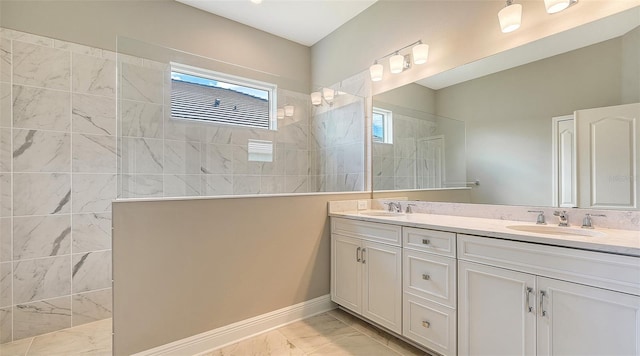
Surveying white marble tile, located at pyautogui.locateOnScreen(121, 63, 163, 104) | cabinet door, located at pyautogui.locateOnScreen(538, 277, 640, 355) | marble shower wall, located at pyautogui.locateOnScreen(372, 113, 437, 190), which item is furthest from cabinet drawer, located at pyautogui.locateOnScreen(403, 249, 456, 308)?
white marble tile, located at pyautogui.locateOnScreen(121, 63, 163, 104)

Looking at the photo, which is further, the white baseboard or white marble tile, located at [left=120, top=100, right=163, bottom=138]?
white marble tile, located at [left=120, top=100, right=163, bottom=138]

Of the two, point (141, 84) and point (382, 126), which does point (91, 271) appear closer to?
point (141, 84)

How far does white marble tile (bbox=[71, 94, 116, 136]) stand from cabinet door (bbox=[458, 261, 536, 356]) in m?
2.85

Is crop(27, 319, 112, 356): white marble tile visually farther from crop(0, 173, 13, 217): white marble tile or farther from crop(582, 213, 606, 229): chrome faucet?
crop(582, 213, 606, 229): chrome faucet

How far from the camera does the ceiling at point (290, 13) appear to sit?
9.06ft

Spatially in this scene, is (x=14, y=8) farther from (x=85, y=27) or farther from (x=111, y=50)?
(x=111, y=50)

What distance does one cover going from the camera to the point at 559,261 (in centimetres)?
119

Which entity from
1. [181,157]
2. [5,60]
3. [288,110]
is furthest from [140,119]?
[288,110]

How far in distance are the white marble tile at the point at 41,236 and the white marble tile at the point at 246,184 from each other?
1.29 meters

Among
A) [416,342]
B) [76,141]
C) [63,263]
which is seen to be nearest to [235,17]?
[76,141]

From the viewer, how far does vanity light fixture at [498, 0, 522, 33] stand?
5.57ft

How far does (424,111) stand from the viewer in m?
2.43

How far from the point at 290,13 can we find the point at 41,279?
3.18m

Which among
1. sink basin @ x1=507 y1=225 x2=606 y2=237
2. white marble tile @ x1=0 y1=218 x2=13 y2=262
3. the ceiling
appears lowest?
white marble tile @ x1=0 y1=218 x2=13 y2=262
